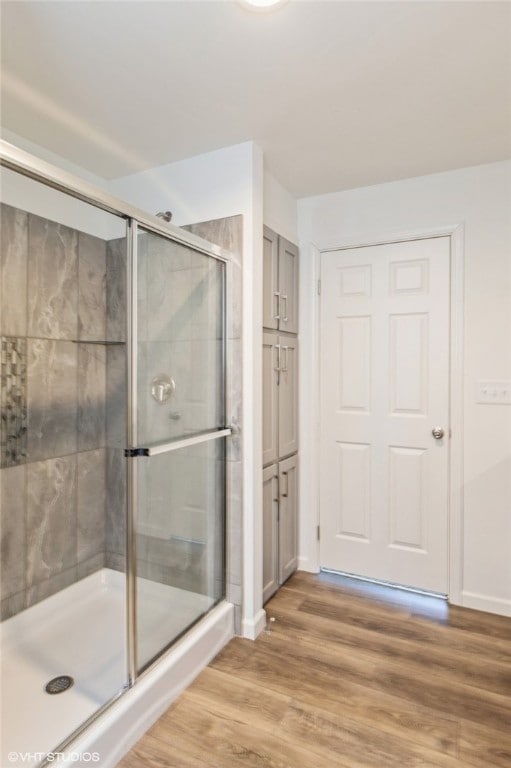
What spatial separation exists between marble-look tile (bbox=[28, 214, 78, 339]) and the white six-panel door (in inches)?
59.6

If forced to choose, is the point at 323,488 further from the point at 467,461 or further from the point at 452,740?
the point at 452,740

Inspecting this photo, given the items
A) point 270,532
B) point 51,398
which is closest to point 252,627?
point 270,532

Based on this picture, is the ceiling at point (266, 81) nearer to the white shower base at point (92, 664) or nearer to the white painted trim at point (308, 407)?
the white painted trim at point (308, 407)

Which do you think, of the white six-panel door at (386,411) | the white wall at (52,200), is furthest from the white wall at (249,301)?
the white six-panel door at (386,411)

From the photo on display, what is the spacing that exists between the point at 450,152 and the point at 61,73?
1.84 metres

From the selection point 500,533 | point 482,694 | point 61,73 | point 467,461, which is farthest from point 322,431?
point 61,73

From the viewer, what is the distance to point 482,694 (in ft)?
5.69

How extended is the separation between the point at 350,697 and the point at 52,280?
2337 millimetres

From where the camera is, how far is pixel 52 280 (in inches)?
86.3

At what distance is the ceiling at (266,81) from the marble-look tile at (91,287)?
0.44 metres

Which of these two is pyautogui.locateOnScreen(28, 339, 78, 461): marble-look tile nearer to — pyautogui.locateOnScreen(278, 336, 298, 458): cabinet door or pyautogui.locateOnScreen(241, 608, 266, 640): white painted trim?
pyautogui.locateOnScreen(278, 336, 298, 458): cabinet door

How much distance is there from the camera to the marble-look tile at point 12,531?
1.97 metres

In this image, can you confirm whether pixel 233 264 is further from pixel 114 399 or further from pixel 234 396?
pixel 114 399

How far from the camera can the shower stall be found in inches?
62.8
